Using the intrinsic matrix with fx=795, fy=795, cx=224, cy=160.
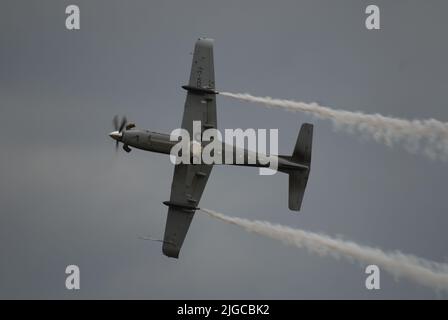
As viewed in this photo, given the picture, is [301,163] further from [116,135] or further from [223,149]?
[116,135]

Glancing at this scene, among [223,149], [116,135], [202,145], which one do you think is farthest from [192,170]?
[116,135]

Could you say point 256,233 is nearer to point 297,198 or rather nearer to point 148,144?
point 297,198

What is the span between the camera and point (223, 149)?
40688mm

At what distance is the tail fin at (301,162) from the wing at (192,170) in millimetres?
4460

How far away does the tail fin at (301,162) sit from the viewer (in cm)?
4025

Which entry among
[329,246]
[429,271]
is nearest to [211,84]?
[329,246]

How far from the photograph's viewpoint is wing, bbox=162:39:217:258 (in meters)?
41.2

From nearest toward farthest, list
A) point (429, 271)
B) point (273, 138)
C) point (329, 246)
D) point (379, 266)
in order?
point (429, 271) < point (379, 266) < point (329, 246) < point (273, 138)

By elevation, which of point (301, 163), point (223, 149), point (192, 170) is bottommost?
point (301, 163)

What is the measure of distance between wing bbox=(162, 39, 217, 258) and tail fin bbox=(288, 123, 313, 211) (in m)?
4.46

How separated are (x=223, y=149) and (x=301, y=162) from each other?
159 inches

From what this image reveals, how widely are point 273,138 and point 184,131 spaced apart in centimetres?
471

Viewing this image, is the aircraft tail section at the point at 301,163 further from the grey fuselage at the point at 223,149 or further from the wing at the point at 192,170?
the wing at the point at 192,170

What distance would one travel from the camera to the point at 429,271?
112 feet
